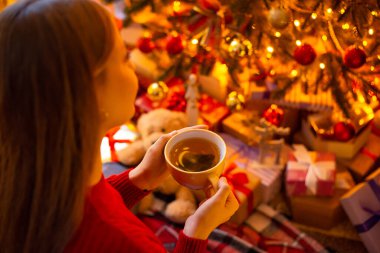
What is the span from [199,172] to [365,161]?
975 mm

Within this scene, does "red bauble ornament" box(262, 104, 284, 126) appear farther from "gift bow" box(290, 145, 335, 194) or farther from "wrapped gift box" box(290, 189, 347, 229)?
"wrapped gift box" box(290, 189, 347, 229)

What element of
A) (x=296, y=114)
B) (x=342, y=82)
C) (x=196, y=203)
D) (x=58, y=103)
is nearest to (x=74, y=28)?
(x=58, y=103)

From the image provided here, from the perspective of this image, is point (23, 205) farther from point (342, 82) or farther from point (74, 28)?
point (342, 82)

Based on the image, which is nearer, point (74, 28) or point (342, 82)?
point (74, 28)

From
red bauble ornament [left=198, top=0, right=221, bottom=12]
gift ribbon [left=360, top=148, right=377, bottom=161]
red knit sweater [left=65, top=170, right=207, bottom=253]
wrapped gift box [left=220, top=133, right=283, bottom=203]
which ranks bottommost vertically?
wrapped gift box [left=220, top=133, right=283, bottom=203]

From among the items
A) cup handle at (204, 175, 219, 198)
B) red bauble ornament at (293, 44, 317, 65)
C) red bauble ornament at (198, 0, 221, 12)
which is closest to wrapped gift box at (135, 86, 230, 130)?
red bauble ornament at (198, 0, 221, 12)

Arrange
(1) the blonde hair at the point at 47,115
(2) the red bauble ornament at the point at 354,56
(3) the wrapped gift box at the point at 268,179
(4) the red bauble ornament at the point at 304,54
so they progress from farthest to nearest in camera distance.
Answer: (3) the wrapped gift box at the point at 268,179 < (4) the red bauble ornament at the point at 304,54 < (2) the red bauble ornament at the point at 354,56 < (1) the blonde hair at the point at 47,115

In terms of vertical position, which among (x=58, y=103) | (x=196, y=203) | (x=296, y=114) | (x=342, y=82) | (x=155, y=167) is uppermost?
(x=58, y=103)

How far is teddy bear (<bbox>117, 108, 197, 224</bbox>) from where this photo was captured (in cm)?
138

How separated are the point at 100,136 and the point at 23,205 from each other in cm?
15

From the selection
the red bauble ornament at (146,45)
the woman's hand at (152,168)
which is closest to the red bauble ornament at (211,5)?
the red bauble ornament at (146,45)

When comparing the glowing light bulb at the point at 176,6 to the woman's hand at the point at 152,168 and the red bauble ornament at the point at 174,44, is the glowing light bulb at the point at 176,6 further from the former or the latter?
the woman's hand at the point at 152,168

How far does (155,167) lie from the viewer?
2.93ft

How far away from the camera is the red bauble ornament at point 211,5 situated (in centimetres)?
156
